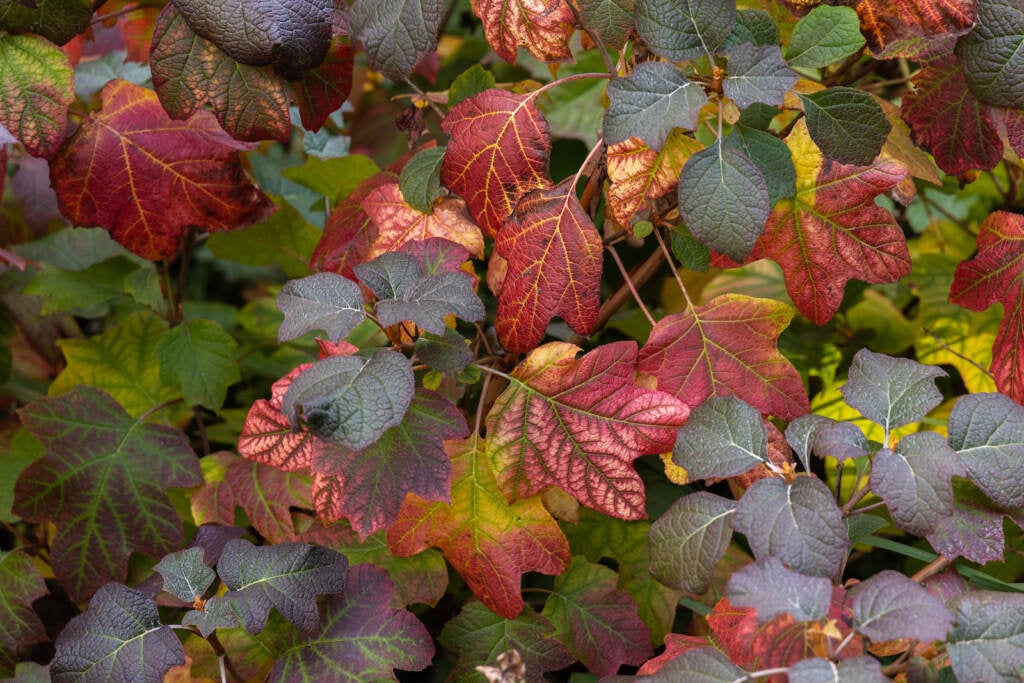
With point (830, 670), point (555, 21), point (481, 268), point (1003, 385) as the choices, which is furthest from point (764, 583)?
point (481, 268)

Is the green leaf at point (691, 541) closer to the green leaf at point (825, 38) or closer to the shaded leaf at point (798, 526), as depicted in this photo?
the shaded leaf at point (798, 526)

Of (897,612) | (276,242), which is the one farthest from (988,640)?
(276,242)

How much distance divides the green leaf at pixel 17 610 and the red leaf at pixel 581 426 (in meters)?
0.62

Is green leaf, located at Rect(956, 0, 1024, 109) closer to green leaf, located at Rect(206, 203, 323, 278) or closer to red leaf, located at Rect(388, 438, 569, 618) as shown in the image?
red leaf, located at Rect(388, 438, 569, 618)

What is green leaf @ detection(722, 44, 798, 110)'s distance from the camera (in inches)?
34.4

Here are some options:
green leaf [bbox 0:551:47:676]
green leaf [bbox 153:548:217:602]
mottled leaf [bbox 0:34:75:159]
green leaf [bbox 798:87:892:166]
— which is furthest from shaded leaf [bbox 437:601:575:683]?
mottled leaf [bbox 0:34:75:159]

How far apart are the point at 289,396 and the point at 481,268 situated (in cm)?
82

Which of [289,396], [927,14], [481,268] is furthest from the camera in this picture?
[481,268]

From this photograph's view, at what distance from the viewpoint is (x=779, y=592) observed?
0.71 meters

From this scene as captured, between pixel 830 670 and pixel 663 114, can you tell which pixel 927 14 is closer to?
pixel 663 114

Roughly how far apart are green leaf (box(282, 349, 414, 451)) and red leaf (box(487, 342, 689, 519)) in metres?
0.19

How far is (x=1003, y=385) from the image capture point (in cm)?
106

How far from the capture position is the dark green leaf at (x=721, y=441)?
855mm

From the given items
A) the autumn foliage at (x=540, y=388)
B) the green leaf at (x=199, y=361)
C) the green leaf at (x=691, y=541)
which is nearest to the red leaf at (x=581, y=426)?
the autumn foliage at (x=540, y=388)
